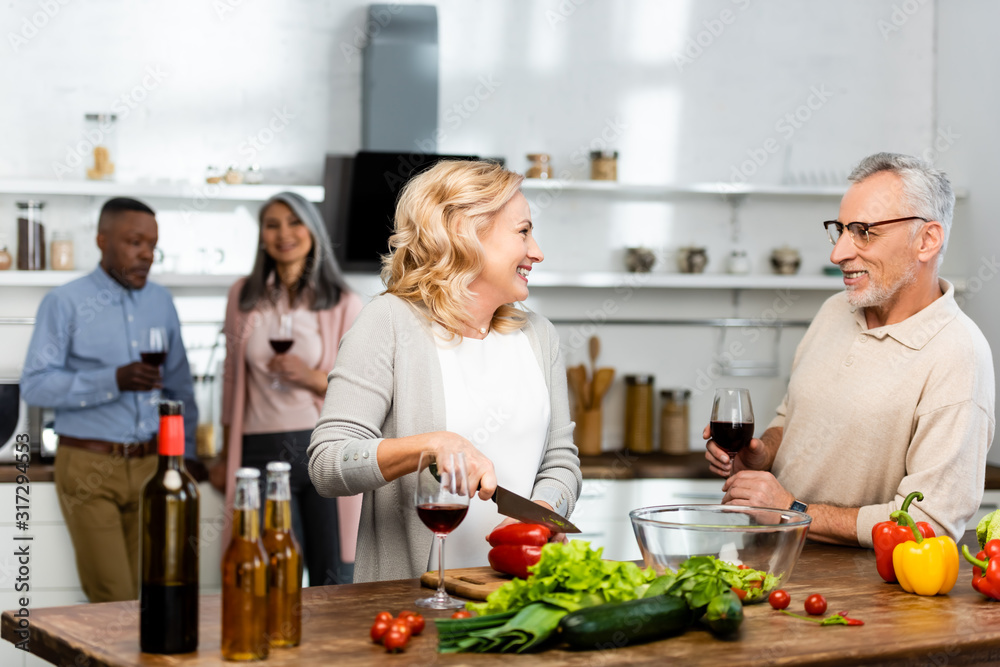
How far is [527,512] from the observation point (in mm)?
1696

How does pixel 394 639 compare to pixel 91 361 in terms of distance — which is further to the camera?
pixel 91 361

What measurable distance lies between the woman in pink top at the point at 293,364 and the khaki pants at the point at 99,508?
1.14 ft

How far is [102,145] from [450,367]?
2.55m

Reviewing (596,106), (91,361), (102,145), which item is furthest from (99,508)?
(596,106)

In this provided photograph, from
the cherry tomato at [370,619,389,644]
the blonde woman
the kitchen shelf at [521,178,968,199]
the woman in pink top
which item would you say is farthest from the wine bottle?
the kitchen shelf at [521,178,968,199]

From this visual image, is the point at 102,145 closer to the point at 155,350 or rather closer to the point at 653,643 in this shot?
the point at 155,350

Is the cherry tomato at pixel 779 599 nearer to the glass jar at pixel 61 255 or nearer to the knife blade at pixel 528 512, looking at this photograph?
the knife blade at pixel 528 512

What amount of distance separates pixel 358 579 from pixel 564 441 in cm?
52

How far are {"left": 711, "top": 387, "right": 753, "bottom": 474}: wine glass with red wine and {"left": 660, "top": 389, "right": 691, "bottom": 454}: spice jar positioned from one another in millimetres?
2256

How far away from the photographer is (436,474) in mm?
1469

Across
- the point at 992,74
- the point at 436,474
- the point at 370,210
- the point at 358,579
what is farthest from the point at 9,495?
the point at 992,74

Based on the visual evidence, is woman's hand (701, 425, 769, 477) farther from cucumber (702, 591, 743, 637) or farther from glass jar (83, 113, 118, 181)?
glass jar (83, 113, 118, 181)

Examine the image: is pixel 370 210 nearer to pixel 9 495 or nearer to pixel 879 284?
pixel 9 495

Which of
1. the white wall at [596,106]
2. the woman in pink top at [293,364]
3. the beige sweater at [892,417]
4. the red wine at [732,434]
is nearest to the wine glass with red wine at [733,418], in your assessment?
the red wine at [732,434]
